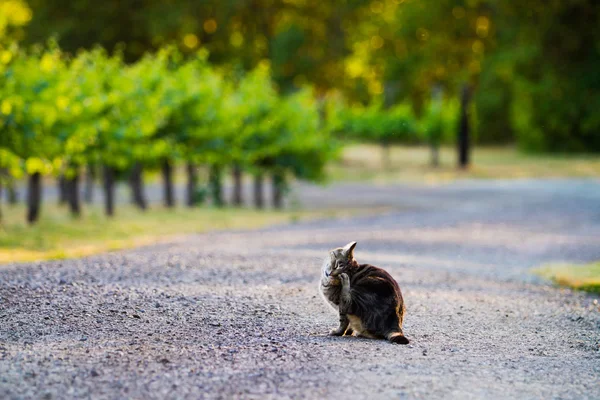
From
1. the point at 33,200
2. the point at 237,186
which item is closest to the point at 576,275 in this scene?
the point at 33,200

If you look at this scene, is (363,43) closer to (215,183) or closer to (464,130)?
(464,130)

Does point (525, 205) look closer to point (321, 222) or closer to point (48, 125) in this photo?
point (321, 222)

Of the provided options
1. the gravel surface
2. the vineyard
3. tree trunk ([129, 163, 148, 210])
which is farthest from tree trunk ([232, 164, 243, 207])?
the gravel surface

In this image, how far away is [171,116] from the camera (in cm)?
2492

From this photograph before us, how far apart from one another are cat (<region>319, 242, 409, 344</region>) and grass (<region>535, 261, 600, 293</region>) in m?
5.83

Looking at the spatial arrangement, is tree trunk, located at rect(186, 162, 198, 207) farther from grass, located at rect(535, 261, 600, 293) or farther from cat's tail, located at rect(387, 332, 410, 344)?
cat's tail, located at rect(387, 332, 410, 344)

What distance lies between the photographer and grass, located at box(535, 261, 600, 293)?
13.1 meters

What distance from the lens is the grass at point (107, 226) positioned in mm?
17219

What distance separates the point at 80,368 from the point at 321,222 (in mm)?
15999

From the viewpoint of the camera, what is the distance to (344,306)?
25.6 ft

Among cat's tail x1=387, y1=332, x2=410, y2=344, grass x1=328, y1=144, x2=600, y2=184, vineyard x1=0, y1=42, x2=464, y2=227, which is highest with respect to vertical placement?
vineyard x1=0, y1=42, x2=464, y2=227

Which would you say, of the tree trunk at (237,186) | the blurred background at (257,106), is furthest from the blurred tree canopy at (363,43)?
the tree trunk at (237,186)

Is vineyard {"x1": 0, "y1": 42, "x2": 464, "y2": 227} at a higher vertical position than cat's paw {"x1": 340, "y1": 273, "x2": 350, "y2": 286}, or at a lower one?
higher

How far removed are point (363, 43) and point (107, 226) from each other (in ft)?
119
